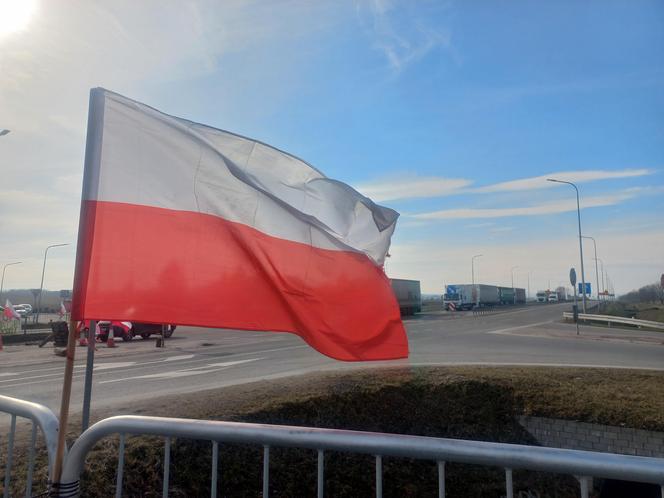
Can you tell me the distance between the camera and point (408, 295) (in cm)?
5162

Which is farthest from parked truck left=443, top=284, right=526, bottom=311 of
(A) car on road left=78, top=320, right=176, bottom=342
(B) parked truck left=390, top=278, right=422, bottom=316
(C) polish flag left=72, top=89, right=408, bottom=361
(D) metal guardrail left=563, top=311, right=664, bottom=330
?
(C) polish flag left=72, top=89, right=408, bottom=361

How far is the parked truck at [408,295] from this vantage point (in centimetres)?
4909

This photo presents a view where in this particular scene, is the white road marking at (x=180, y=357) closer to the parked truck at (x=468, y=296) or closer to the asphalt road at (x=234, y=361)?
the asphalt road at (x=234, y=361)

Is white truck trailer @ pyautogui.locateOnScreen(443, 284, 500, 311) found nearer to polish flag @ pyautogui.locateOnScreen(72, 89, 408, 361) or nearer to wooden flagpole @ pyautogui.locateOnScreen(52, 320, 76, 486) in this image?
polish flag @ pyautogui.locateOnScreen(72, 89, 408, 361)

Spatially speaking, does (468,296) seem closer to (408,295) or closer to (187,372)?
(408,295)

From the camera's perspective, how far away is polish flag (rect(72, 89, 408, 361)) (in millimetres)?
3342

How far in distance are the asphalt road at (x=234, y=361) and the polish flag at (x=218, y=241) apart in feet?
17.0

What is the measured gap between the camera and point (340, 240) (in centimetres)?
406

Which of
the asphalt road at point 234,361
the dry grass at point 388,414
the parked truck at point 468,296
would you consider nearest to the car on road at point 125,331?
the asphalt road at point 234,361

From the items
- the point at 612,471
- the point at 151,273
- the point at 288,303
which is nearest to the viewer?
the point at 612,471

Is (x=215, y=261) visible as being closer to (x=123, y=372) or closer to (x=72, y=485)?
(x=72, y=485)

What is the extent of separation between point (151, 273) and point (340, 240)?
138cm

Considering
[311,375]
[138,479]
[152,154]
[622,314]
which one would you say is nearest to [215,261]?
[152,154]

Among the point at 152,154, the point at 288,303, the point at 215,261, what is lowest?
the point at 288,303
